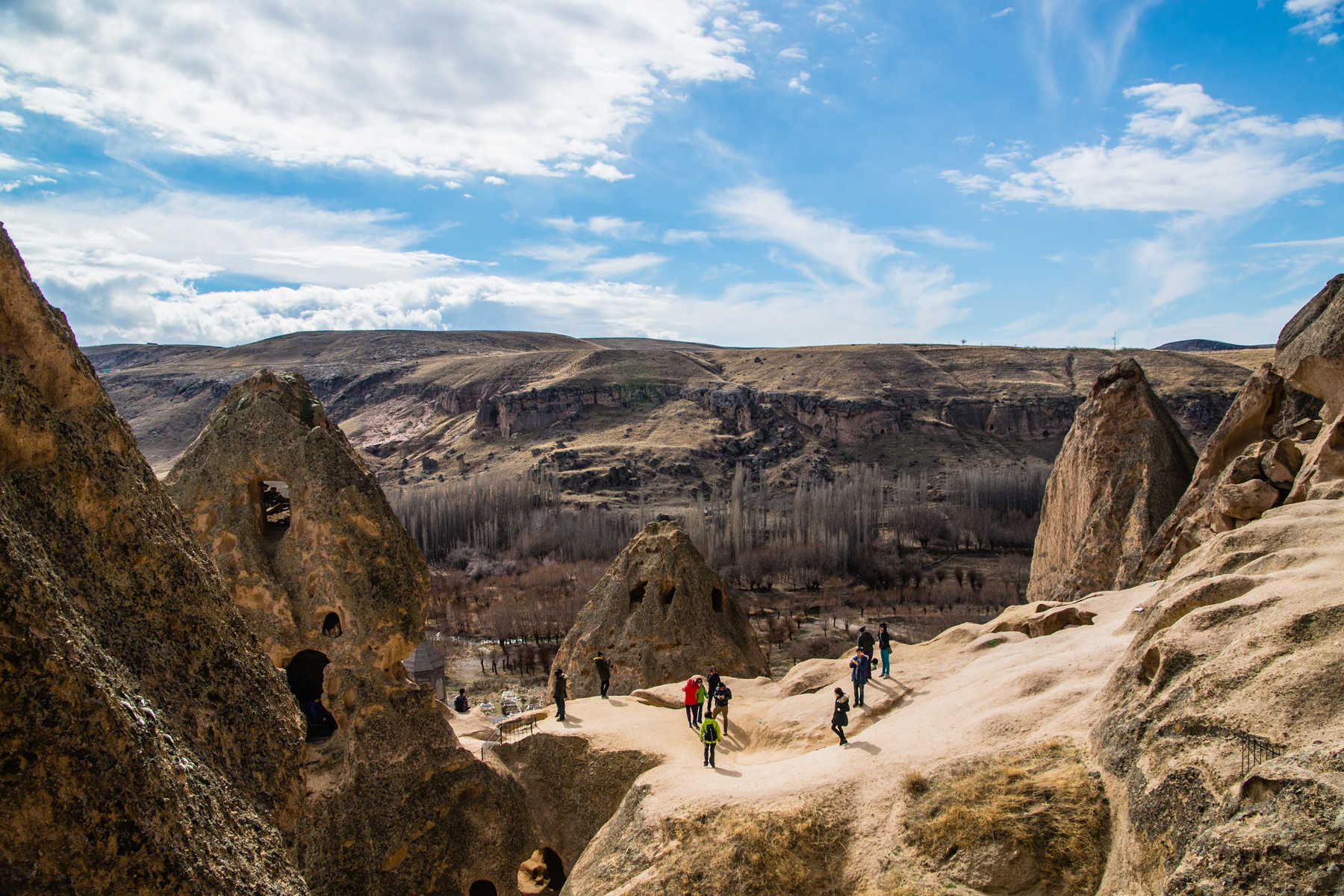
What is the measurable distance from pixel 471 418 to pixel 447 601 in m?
70.4

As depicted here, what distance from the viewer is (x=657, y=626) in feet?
61.9

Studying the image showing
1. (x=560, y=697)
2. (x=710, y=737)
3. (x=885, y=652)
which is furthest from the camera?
(x=560, y=697)

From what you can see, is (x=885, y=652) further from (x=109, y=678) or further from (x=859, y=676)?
(x=109, y=678)

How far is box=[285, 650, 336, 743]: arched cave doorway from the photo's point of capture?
11492 mm

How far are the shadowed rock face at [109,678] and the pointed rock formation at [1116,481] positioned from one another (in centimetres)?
1776

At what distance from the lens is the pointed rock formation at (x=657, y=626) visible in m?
18.7

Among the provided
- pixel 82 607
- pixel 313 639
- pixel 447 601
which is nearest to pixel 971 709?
pixel 313 639

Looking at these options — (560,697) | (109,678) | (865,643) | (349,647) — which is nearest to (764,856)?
(865,643)

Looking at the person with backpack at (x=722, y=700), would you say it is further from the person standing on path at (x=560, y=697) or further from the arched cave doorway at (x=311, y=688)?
the arched cave doorway at (x=311, y=688)

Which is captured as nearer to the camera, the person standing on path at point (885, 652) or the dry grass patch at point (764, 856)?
the dry grass patch at point (764, 856)

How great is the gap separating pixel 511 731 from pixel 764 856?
656 centimetres

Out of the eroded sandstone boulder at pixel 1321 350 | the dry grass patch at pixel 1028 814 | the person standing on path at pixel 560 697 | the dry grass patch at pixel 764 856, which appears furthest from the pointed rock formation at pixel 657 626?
the eroded sandstone boulder at pixel 1321 350

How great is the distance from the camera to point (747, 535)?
62750 mm

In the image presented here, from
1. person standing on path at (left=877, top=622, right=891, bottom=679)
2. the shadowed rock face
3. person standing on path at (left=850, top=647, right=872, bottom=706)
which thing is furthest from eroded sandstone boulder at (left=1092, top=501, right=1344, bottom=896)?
the shadowed rock face
